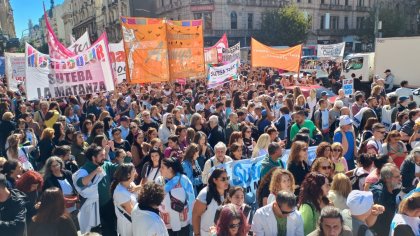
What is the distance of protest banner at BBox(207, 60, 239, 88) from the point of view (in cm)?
1212

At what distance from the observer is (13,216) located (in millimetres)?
3510

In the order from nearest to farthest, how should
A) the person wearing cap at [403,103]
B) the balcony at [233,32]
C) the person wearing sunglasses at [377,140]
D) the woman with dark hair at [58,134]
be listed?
1. the person wearing sunglasses at [377,140]
2. the woman with dark hair at [58,134]
3. the person wearing cap at [403,103]
4. the balcony at [233,32]

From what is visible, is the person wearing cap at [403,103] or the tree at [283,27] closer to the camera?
the person wearing cap at [403,103]

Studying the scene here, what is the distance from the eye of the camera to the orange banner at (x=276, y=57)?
13070 millimetres

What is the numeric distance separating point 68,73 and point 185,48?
3.59m

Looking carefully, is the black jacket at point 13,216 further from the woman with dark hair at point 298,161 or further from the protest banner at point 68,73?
the protest banner at point 68,73

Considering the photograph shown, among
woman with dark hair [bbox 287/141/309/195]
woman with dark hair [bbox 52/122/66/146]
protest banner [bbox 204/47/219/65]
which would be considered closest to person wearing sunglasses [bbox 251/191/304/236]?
woman with dark hair [bbox 287/141/309/195]

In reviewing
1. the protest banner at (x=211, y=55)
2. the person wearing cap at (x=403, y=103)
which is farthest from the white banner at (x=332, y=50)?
the person wearing cap at (x=403, y=103)

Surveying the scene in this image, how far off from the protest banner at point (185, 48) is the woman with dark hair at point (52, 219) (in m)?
7.91

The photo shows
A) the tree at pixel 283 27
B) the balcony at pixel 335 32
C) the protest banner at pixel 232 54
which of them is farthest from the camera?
the balcony at pixel 335 32

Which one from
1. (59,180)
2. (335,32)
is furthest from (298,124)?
(335,32)

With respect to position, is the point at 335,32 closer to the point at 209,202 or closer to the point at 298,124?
the point at 298,124

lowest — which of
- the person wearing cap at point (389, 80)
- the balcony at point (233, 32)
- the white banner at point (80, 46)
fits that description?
the person wearing cap at point (389, 80)

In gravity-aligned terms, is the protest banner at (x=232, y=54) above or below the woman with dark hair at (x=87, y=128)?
above
